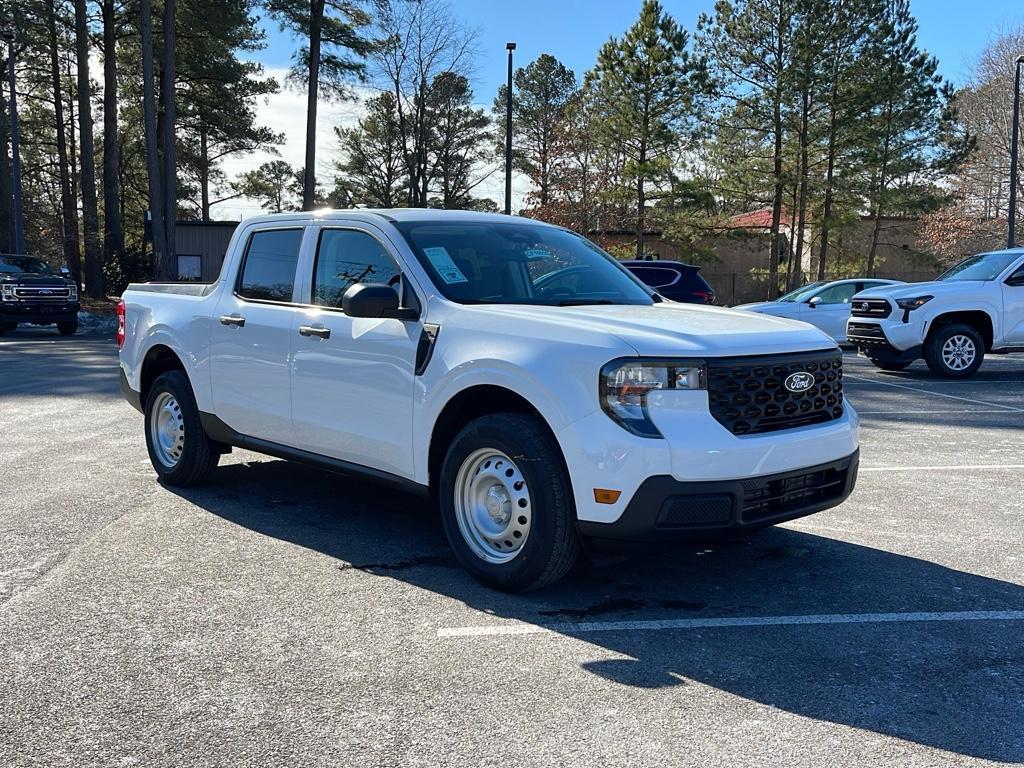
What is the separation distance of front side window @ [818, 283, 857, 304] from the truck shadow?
A: 1424 centimetres

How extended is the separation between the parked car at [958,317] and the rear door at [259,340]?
11083 millimetres

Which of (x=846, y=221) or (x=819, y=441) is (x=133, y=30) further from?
(x=819, y=441)

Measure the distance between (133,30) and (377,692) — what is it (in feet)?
120

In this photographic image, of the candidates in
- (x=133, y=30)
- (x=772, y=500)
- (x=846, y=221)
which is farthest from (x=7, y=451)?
(x=846, y=221)

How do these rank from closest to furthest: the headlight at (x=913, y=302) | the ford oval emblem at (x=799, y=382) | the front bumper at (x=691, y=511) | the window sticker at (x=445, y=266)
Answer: the front bumper at (x=691, y=511) → the ford oval emblem at (x=799, y=382) → the window sticker at (x=445, y=266) → the headlight at (x=913, y=302)

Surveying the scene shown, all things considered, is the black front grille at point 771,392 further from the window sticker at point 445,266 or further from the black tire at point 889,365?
the black tire at point 889,365

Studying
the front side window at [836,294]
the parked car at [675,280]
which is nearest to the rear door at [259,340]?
the parked car at [675,280]

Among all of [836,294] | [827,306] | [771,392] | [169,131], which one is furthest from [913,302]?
[169,131]

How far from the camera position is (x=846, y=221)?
4212cm

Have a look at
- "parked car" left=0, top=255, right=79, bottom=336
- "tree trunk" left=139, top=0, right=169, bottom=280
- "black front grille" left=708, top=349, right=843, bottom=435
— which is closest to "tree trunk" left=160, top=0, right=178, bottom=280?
"tree trunk" left=139, top=0, right=169, bottom=280

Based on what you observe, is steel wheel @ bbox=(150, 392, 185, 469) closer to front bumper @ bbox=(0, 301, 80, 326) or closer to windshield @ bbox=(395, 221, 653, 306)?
windshield @ bbox=(395, 221, 653, 306)

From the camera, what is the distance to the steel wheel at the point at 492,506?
15.2 ft

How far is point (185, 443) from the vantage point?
6789mm

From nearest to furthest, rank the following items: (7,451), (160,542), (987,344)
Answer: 1. (160,542)
2. (7,451)
3. (987,344)
